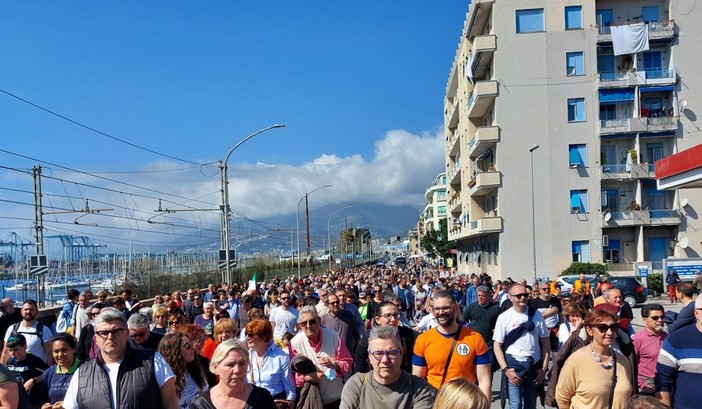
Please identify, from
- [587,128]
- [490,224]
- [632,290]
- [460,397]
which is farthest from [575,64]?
[460,397]

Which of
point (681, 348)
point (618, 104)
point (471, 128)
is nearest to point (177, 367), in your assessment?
point (681, 348)

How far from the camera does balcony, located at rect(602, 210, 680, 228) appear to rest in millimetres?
37875

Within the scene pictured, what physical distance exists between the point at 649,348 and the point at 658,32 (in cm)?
3754

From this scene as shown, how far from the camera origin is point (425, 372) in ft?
17.0

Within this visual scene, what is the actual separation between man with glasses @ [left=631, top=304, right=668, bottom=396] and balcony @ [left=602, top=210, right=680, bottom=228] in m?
33.7

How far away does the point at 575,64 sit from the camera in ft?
129

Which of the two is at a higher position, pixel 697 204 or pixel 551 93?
pixel 551 93

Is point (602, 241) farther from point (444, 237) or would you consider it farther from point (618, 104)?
point (444, 237)

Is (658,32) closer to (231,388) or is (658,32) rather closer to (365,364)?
(365,364)

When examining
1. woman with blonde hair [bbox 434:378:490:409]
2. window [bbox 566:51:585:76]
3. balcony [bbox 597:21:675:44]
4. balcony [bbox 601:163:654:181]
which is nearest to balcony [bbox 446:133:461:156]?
window [bbox 566:51:585:76]

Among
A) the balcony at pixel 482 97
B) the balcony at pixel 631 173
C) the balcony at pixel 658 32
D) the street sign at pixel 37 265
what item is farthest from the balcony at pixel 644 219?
the street sign at pixel 37 265

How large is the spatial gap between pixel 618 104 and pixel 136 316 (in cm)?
3830

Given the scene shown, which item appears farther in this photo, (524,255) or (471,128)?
(471,128)

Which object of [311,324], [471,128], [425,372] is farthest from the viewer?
[471,128]
